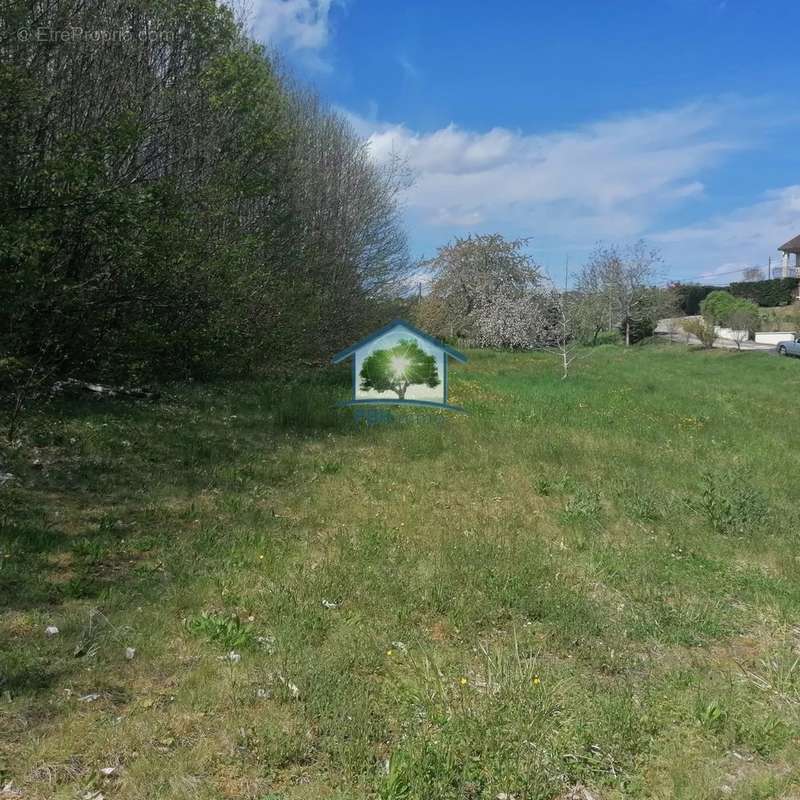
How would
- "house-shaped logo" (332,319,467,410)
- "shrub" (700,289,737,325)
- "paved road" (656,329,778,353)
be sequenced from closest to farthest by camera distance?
1. "house-shaped logo" (332,319,467,410)
2. "paved road" (656,329,778,353)
3. "shrub" (700,289,737,325)

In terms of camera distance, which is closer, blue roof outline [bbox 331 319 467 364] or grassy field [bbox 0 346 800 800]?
grassy field [bbox 0 346 800 800]

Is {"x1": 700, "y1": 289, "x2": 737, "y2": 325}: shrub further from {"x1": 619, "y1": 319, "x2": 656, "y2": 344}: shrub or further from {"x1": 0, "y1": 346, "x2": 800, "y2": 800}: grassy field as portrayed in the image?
{"x1": 0, "y1": 346, "x2": 800, "y2": 800}: grassy field

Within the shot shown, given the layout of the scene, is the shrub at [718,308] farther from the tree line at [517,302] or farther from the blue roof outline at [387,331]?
the blue roof outline at [387,331]

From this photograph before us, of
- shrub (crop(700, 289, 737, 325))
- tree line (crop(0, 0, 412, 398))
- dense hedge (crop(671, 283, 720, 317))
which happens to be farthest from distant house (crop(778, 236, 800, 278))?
tree line (crop(0, 0, 412, 398))

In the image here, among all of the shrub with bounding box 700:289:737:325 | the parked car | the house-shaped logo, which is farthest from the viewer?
the shrub with bounding box 700:289:737:325

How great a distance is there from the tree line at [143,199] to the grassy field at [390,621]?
2.03 m

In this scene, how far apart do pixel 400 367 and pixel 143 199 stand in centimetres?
490

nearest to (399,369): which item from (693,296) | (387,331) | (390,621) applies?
(387,331)

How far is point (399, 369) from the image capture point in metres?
11.7

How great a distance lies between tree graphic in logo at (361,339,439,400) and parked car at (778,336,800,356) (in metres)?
26.8

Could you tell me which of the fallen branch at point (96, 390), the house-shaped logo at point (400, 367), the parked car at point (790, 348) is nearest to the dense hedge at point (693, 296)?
the parked car at point (790, 348)

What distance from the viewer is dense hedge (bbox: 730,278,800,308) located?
54312mm

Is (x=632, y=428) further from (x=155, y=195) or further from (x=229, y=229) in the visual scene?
(x=229, y=229)

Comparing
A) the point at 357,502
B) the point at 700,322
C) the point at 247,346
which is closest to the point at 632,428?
the point at 357,502
